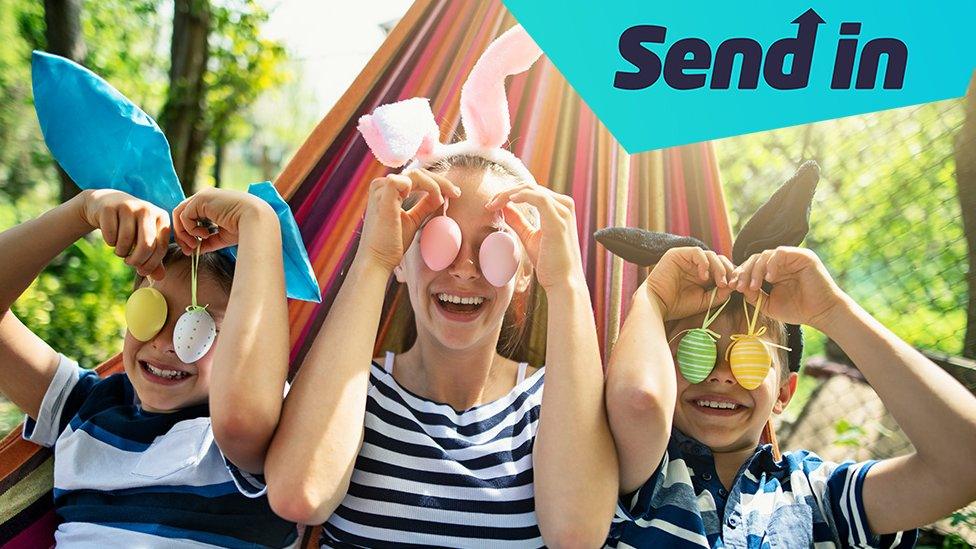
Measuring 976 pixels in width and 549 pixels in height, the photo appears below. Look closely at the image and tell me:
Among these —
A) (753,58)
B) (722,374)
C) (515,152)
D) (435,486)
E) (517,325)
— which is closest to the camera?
(435,486)

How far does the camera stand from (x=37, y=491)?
Answer: 4.34 feet

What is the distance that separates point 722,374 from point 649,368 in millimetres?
219

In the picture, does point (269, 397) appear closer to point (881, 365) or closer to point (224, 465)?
point (224, 465)

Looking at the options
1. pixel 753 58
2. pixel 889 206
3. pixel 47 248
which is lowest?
pixel 47 248

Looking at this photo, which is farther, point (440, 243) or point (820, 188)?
point (820, 188)

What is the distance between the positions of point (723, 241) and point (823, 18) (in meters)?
1.91

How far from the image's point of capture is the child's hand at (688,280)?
130 cm

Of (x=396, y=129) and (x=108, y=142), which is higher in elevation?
(x=396, y=129)

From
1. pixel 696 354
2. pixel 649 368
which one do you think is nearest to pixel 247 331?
pixel 649 368

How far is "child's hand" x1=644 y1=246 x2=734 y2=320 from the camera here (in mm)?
1296

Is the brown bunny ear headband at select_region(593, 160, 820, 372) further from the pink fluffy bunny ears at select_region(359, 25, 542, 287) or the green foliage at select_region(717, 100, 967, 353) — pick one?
the green foliage at select_region(717, 100, 967, 353)

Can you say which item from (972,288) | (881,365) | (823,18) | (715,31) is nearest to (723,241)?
(881,365)

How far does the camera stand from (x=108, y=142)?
4.30 ft

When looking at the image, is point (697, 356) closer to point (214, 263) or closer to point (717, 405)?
point (717, 405)
